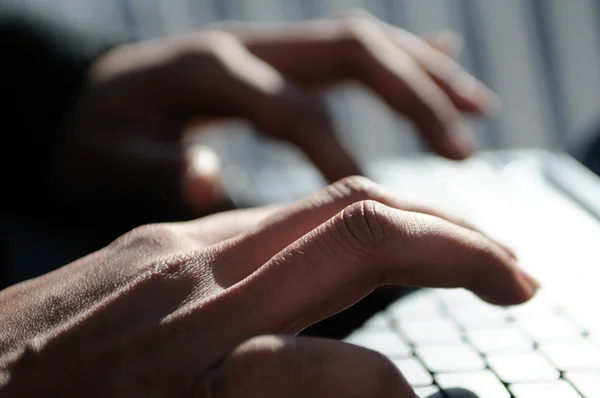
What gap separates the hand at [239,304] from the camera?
26 centimetres

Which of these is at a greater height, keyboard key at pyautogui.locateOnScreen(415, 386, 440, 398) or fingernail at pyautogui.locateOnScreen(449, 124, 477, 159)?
keyboard key at pyautogui.locateOnScreen(415, 386, 440, 398)

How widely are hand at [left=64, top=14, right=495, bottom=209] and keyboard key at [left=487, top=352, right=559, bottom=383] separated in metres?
0.32

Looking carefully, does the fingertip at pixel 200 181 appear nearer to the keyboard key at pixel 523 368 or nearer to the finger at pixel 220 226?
the finger at pixel 220 226

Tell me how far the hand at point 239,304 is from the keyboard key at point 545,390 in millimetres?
60

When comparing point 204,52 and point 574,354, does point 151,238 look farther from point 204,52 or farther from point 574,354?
point 204,52

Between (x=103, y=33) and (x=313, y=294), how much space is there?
0.69 m

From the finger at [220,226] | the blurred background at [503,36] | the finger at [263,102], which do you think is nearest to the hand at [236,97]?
the finger at [263,102]

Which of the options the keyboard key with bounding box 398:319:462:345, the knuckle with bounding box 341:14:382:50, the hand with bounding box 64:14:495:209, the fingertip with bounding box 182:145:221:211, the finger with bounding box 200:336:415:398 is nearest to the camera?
the finger with bounding box 200:336:415:398

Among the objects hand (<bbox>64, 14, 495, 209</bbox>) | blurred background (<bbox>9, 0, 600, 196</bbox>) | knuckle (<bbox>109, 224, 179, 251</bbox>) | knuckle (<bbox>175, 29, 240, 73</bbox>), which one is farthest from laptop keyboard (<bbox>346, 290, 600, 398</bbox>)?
blurred background (<bbox>9, 0, 600, 196</bbox>)

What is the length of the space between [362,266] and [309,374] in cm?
7

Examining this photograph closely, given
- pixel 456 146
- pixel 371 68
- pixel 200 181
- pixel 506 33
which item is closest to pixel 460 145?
pixel 456 146

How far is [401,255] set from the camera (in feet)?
1.05

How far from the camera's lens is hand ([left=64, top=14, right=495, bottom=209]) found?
0.67 m

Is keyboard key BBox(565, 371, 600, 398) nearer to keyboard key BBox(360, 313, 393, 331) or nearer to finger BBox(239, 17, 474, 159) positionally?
keyboard key BBox(360, 313, 393, 331)
